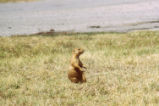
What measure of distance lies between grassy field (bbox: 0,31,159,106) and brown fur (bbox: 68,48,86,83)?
0.43 ft

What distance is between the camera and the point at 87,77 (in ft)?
25.4

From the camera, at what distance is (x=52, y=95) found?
21.1ft

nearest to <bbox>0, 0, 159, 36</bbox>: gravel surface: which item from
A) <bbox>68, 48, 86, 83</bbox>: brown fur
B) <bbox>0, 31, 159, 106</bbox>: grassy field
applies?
<bbox>0, 31, 159, 106</bbox>: grassy field

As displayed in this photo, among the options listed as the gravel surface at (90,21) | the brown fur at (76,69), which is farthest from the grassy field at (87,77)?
the gravel surface at (90,21)

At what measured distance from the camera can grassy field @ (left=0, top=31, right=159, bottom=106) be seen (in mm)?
6039

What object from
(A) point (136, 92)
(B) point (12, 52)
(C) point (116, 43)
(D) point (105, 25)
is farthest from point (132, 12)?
(A) point (136, 92)

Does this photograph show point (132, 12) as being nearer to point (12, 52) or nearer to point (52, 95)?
point (12, 52)

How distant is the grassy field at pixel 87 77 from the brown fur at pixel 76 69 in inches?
5.1

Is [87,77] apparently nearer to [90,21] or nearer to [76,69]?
[76,69]

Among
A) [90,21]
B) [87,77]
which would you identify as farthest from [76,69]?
[90,21]

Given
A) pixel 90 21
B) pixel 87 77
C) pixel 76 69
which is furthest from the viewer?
pixel 90 21

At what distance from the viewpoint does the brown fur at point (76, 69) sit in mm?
7039

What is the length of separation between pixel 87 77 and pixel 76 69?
2.34 ft

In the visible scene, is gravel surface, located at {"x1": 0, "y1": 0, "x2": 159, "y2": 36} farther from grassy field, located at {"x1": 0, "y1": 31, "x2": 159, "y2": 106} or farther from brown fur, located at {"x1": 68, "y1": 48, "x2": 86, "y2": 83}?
brown fur, located at {"x1": 68, "y1": 48, "x2": 86, "y2": 83}
